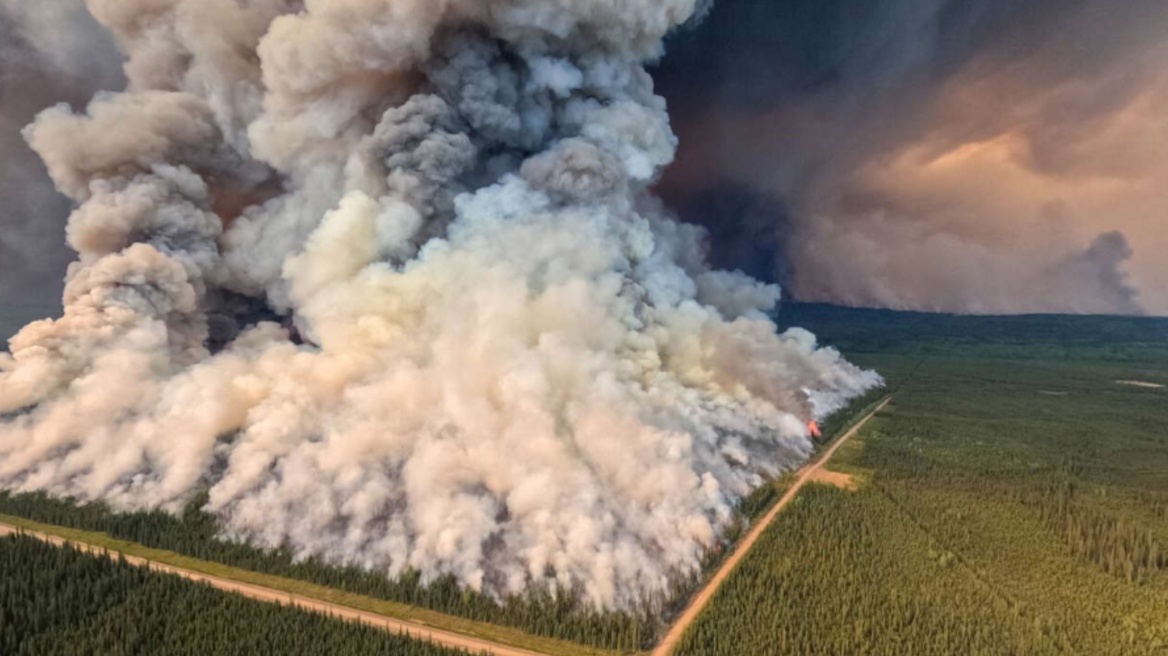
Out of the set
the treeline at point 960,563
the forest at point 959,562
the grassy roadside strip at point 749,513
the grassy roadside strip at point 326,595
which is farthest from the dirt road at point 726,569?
the grassy roadside strip at point 326,595

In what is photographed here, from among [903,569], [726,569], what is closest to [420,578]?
[726,569]

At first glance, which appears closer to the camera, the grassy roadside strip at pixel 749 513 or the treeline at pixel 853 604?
the treeline at pixel 853 604

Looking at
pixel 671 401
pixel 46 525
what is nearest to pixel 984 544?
pixel 671 401

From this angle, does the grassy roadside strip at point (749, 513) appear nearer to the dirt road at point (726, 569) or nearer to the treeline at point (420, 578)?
the treeline at point (420, 578)

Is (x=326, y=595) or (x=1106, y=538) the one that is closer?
(x=326, y=595)

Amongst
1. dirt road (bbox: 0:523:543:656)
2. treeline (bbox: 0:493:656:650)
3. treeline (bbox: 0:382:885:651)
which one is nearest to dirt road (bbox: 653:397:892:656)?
treeline (bbox: 0:382:885:651)

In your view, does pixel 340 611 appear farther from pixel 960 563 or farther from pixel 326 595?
pixel 960 563
